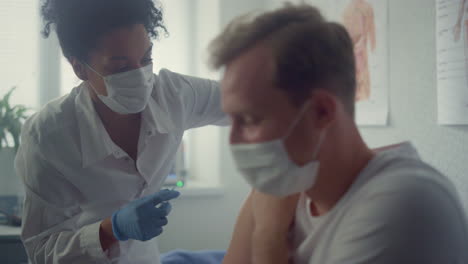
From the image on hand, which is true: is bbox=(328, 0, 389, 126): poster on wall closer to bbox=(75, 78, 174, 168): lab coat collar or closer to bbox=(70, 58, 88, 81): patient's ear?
bbox=(75, 78, 174, 168): lab coat collar

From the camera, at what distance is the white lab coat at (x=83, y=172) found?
4.37 feet

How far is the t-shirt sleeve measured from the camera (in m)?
0.78

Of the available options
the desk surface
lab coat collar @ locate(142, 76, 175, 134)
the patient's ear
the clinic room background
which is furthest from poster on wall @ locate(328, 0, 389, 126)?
the desk surface

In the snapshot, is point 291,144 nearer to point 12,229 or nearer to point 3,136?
point 12,229

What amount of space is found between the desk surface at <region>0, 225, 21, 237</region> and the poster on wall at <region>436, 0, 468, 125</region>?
2012 mm

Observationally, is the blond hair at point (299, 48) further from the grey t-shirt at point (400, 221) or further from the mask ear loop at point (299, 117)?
the grey t-shirt at point (400, 221)

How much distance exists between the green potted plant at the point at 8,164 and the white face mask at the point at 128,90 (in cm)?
155

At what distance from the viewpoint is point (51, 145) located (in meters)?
1.35

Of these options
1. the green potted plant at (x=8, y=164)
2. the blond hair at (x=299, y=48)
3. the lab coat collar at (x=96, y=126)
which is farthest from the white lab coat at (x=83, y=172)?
the green potted plant at (x=8, y=164)

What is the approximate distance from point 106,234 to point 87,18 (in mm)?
652

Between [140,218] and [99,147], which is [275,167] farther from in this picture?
[99,147]

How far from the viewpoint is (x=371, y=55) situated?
204 centimetres

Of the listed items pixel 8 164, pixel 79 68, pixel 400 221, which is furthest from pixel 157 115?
pixel 8 164

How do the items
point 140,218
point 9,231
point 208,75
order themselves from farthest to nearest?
1. point 9,231
2. point 208,75
3. point 140,218
